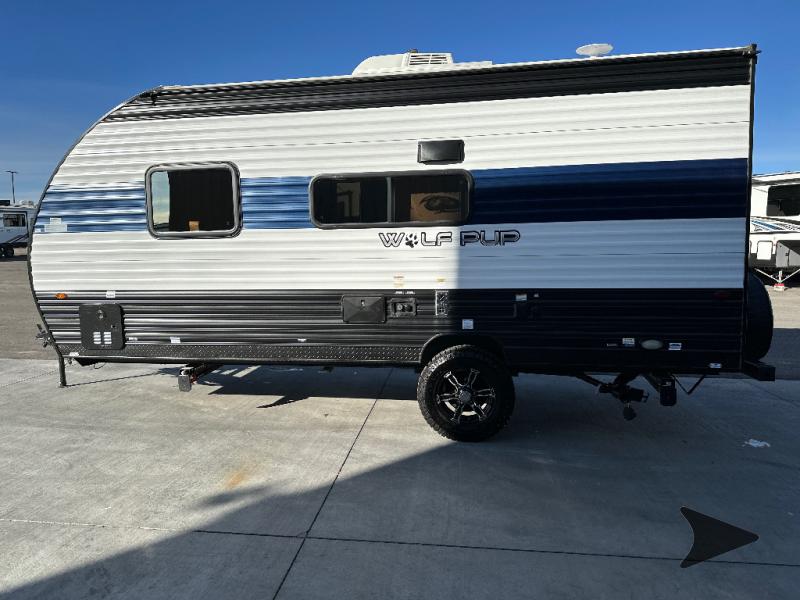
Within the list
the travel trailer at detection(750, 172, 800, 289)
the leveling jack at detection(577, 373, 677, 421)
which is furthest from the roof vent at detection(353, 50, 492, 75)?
the travel trailer at detection(750, 172, 800, 289)

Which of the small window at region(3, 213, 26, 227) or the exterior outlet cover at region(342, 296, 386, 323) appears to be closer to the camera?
the exterior outlet cover at region(342, 296, 386, 323)

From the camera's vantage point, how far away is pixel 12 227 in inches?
1234

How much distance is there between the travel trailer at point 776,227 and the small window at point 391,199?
46.0ft

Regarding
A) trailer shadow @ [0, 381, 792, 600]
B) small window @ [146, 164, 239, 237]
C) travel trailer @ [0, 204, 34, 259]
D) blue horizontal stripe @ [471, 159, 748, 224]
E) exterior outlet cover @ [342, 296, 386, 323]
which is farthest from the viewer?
travel trailer @ [0, 204, 34, 259]

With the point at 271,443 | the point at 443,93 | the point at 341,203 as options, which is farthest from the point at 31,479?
the point at 443,93

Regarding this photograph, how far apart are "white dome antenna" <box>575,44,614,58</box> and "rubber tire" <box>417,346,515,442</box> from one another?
115 inches

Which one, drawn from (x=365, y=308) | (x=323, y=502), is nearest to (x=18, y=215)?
(x=365, y=308)

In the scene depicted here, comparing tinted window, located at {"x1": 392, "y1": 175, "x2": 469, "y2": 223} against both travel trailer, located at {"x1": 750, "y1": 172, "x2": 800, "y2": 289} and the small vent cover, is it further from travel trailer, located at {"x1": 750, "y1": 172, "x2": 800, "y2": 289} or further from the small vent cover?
travel trailer, located at {"x1": 750, "y1": 172, "x2": 800, "y2": 289}

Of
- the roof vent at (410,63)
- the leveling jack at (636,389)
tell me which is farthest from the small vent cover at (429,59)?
the leveling jack at (636,389)

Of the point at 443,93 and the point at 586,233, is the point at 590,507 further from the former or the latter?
the point at 443,93

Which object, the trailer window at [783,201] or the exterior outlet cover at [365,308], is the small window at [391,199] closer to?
the exterior outlet cover at [365,308]

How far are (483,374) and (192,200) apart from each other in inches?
133

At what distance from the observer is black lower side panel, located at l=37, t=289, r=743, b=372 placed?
441 centimetres

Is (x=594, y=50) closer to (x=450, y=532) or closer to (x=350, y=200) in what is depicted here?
(x=350, y=200)
